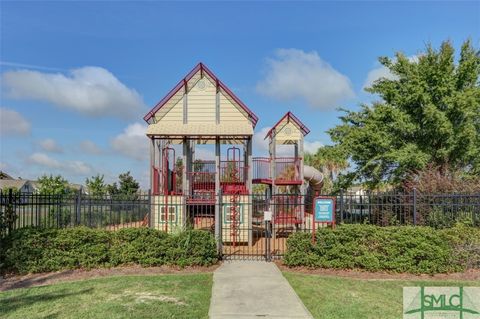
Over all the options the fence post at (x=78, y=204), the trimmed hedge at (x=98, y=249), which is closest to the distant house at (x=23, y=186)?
the fence post at (x=78, y=204)

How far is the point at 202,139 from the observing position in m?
14.5

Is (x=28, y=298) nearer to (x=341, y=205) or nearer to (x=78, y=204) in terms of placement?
(x=78, y=204)

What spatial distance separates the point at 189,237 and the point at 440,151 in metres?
12.9

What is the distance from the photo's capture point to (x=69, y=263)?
992cm

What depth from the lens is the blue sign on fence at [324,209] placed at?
1055 centimetres

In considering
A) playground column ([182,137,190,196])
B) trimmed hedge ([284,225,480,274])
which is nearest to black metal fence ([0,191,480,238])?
playground column ([182,137,190,196])

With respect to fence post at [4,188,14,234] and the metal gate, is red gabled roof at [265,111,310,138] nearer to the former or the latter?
the metal gate

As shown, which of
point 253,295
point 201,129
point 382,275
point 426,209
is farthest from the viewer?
point 201,129

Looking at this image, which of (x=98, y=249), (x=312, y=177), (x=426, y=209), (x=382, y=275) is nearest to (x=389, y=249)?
(x=382, y=275)

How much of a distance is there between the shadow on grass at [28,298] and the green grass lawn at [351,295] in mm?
4507

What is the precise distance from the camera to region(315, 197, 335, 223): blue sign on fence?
1055 centimetres

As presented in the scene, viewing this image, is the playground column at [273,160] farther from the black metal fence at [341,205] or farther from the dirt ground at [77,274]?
the dirt ground at [77,274]

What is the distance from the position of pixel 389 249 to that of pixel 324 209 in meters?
1.93

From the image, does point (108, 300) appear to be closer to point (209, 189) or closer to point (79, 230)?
point (79, 230)
